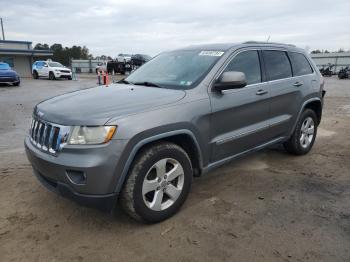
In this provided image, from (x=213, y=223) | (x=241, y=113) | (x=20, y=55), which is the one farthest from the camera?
(x=20, y=55)

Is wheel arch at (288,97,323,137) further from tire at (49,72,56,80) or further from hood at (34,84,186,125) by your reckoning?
tire at (49,72,56,80)

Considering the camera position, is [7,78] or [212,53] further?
[7,78]

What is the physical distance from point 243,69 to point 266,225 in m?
1.94

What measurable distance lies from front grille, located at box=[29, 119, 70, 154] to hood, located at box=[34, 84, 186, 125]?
0.21ft

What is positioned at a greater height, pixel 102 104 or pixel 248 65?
pixel 248 65

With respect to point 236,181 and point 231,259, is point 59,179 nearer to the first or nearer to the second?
point 231,259

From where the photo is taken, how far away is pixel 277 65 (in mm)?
4969

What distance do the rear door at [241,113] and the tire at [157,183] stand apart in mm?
531

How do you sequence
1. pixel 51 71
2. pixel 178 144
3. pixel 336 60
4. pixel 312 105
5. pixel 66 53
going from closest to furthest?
pixel 178 144 < pixel 312 105 < pixel 51 71 < pixel 336 60 < pixel 66 53

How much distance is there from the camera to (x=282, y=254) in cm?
296

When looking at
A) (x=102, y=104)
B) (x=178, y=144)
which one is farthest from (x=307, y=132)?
(x=102, y=104)

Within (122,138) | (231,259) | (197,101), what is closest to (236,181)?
(197,101)

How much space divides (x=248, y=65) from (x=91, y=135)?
2.39 m

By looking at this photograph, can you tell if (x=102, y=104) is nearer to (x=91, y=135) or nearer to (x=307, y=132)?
(x=91, y=135)
